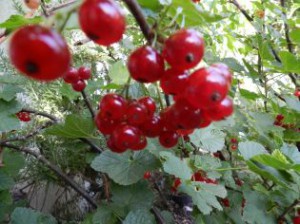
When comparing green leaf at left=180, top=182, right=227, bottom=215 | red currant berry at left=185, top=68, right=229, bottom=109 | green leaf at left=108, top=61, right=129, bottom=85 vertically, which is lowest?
green leaf at left=180, top=182, right=227, bottom=215

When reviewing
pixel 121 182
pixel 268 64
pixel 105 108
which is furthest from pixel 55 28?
pixel 268 64

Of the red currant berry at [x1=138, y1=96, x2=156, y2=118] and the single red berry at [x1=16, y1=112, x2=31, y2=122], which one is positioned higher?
the red currant berry at [x1=138, y1=96, x2=156, y2=118]

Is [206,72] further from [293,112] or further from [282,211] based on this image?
[293,112]

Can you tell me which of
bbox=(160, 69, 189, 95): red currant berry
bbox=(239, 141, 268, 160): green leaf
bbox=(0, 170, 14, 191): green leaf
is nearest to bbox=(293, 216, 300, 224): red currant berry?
bbox=(239, 141, 268, 160): green leaf

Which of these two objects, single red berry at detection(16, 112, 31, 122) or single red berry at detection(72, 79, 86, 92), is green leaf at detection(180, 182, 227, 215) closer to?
single red berry at detection(72, 79, 86, 92)

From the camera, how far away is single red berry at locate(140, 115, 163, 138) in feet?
1.75

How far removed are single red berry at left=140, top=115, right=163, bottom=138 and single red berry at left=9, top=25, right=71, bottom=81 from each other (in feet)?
0.69

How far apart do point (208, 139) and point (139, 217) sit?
0.29 metres

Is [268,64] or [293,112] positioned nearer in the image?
[293,112]

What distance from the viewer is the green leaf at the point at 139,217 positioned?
2.88ft

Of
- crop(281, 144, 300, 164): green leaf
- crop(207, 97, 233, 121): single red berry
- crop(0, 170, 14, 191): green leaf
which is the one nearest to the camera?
crop(207, 97, 233, 121): single red berry

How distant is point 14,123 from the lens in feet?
3.20

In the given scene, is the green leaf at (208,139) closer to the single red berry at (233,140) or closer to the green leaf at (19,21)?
the single red berry at (233,140)

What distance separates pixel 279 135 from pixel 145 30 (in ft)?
2.58
